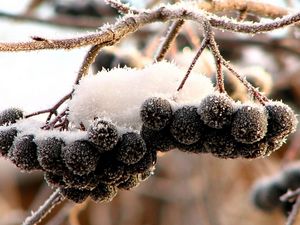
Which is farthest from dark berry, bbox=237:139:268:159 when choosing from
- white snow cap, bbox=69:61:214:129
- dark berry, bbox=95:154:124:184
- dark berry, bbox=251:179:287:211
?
dark berry, bbox=251:179:287:211

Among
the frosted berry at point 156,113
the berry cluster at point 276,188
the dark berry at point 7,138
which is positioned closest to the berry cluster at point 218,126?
the frosted berry at point 156,113

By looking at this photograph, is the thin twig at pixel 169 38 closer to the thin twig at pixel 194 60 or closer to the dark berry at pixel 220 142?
the thin twig at pixel 194 60

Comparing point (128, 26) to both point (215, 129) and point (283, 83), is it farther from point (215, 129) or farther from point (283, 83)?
point (283, 83)

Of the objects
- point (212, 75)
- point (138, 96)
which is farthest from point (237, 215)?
point (138, 96)

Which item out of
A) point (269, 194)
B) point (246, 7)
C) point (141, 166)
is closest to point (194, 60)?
point (141, 166)

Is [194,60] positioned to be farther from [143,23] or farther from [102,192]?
[102,192]

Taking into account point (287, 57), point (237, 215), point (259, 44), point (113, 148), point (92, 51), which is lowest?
point (237, 215)
